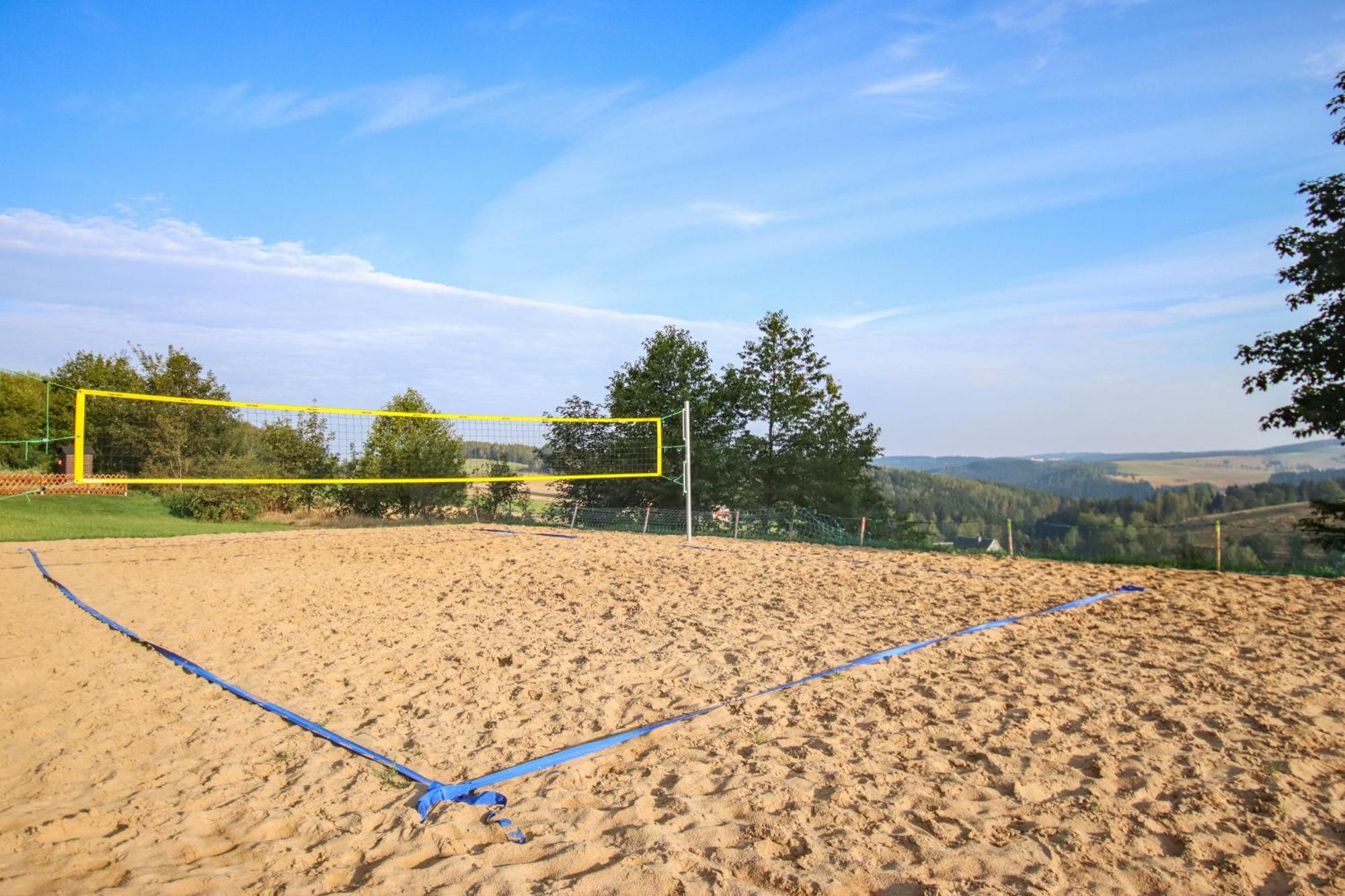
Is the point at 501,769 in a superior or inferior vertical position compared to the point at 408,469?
inferior

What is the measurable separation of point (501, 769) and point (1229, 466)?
255ft

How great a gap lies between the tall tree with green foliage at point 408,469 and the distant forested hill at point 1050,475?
32.5m

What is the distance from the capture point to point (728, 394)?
68.2 ft

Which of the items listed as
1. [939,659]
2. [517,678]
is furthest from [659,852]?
[939,659]

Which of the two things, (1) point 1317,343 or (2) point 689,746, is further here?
(1) point 1317,343

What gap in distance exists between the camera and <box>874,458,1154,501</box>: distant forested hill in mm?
51000

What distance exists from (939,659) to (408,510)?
16.0m

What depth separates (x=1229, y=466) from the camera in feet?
212

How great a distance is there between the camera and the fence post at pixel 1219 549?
8867 millimetres

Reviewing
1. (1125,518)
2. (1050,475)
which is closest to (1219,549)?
(1125,518)

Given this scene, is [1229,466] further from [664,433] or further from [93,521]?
[93,521]

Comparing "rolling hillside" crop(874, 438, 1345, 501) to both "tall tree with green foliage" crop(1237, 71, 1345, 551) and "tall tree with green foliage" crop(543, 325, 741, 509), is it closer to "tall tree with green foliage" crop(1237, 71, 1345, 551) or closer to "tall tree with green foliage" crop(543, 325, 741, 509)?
"tall tree with green foliage" crop(543, 325, 741, 509)

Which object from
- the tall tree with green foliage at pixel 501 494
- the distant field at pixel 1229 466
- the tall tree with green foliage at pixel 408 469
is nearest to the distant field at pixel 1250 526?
the tall tree with green foliage at pixel 501 494

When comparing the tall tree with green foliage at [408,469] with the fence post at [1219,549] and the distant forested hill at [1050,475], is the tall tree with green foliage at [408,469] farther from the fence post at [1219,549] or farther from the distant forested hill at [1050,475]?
the distant forested hill at [1050,475]
